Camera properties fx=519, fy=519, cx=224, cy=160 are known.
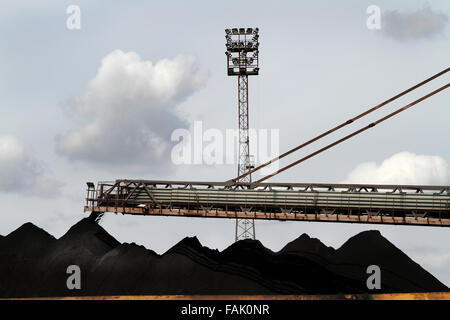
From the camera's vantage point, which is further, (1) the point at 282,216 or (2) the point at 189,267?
(2) the point at 189,267

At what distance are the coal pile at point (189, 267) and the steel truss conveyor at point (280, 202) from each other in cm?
221

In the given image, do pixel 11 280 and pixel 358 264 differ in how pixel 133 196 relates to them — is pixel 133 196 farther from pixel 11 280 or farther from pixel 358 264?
pixel 358 264

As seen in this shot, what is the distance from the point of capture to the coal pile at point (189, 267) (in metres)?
22.2

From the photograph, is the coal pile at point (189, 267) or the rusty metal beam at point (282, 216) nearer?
the rusty metal beam at point (282, 216)

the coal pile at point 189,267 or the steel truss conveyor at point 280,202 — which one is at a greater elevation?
the steel truss conveyor at point 280,202

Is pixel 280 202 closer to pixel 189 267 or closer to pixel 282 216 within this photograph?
pixel 282 216

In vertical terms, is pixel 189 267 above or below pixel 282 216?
below

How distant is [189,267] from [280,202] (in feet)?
16.2

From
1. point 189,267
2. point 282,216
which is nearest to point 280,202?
point 282,216

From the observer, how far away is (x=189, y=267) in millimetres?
22906

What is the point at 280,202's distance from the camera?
22.9 m

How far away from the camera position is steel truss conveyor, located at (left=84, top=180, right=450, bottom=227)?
22.2 m
